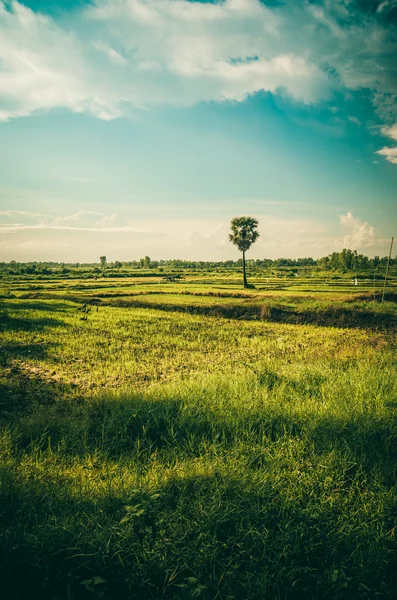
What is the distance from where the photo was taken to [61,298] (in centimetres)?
2962

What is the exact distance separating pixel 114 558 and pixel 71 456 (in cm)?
178

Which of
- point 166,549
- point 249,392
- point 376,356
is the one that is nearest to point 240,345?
point 376,356

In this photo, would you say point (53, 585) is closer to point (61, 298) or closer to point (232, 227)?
point (61, 298)

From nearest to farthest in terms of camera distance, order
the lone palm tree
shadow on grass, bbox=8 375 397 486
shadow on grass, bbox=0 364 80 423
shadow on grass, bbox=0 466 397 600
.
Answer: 1. shadow on grass, bbox=0 466 397 600
2. shadow on grass, bbox=8 375 397 486
3. shadow on grass, bbox=0 364 80 423
4. the lone palm tree

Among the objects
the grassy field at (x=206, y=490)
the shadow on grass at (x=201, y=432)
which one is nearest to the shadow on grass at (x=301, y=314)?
the grassy field at (x=206, y=490)

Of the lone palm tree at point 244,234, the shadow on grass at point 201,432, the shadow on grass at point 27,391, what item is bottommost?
the shadow on grass at point 27,391

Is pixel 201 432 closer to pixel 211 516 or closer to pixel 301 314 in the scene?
pixel 211 516

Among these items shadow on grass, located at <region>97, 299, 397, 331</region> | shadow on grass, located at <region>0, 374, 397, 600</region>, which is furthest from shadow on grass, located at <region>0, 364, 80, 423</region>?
shadow on grass, located at <region>97, 299, 397, 331</region>

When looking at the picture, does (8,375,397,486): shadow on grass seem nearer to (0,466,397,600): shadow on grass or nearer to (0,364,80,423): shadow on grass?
(0,466,397,600): shadow on grass

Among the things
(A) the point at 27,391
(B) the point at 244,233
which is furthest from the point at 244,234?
(A) the point at 27,391

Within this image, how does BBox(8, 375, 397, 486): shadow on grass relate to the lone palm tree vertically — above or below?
below

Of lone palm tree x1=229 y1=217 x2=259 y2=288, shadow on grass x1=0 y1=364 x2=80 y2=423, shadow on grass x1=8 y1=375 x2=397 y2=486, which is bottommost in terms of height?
shadow on grass x1=0 y1=364 x2=80 y2=423

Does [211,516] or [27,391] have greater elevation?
[211,516]

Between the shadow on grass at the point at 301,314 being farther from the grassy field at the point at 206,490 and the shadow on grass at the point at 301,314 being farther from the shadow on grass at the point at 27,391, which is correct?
the shadow on grass at the point at 27,391
